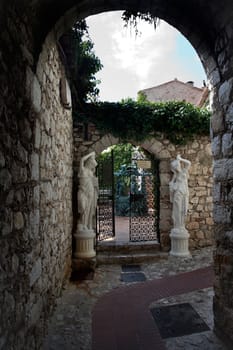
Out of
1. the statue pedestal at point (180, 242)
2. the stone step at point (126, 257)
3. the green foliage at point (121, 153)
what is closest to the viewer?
the stone step at point (126, 257)

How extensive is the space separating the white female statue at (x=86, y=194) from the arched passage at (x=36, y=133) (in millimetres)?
1946

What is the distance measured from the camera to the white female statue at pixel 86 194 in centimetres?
457

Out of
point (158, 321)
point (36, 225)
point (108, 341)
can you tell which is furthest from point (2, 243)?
point (158, 321)

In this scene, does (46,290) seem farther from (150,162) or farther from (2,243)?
→ (150,162)

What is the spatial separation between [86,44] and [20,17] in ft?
11.3

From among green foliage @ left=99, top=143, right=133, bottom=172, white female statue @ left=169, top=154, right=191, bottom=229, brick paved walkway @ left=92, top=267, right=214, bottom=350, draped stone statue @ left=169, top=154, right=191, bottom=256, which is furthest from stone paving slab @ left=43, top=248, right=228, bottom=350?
green foliage @ left=99, top=143, right=133, bottom=172

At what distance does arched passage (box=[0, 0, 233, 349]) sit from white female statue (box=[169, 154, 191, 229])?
283cm

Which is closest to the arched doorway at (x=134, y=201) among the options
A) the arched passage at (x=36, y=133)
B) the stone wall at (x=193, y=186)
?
the stone wall at (x=193, y=186)

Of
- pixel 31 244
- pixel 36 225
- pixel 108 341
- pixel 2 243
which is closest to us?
pixel 2 243

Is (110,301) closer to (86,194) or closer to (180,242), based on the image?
(86,194)

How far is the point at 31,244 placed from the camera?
1.75 metres

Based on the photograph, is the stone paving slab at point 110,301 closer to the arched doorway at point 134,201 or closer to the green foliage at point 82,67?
the arched doorway at point 134,201

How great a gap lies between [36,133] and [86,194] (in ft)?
8.97

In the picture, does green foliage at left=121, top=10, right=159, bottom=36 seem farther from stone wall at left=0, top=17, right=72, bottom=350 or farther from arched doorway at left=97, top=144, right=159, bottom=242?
arched doorway at left=97, top=144, right=159, bottom=242
